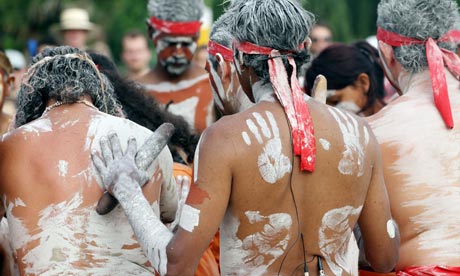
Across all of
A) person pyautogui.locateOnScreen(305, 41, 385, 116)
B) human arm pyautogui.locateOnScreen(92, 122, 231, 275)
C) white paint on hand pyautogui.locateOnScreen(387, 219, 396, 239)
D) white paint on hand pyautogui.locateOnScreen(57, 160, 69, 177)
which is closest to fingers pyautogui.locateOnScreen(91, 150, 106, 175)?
white paint on hand pyautogui.locateOnScreen(57, 160, 69, 177)

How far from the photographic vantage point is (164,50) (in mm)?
7582

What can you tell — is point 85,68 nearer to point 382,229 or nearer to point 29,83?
point 29,83

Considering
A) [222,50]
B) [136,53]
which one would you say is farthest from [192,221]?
[136,53]

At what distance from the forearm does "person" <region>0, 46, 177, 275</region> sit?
245mm

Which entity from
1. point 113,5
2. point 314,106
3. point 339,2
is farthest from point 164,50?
point 339,2

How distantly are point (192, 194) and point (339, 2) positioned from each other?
1188 cm

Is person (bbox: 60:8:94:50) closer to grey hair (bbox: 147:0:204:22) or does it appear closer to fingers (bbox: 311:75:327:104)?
grey hair (bbox: 147:0:204:22)

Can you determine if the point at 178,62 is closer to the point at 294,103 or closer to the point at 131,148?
the point at 131,148

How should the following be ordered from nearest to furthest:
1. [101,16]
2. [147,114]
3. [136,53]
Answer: [147,114] < [136,53] < [101,16]

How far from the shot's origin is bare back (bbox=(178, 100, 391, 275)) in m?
3.84

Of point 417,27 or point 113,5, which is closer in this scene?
point 417,27

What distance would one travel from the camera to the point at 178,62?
7520mm

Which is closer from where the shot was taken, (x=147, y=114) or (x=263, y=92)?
(x=263, y=92)

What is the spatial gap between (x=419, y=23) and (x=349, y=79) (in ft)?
5.44
